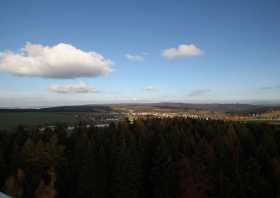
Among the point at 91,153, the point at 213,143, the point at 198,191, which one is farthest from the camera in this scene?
the point at 213,143

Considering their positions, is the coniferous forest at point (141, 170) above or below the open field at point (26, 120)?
below

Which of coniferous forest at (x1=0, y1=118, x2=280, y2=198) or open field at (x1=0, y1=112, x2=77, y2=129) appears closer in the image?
coniferous forest at (x1=0, y1=118, x2=280, y2=198)

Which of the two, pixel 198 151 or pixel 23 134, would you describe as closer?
pixel 198 151

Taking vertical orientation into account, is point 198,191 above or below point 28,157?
below

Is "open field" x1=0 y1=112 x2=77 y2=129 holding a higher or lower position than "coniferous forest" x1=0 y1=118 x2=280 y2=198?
higher

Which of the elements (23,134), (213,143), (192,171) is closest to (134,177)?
(192,171)

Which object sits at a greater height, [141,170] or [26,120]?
[26,120]

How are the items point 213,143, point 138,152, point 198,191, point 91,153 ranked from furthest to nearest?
point 213,143 → point 138,152 → point 91,153 → point 198,191

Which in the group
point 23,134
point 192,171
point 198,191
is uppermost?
point 23,134

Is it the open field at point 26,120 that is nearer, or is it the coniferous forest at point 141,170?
the coniferous forest at point 141,170

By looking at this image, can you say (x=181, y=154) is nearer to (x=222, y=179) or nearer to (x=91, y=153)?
(x=222, y=179)

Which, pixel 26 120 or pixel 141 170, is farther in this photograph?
pixel 26 120
